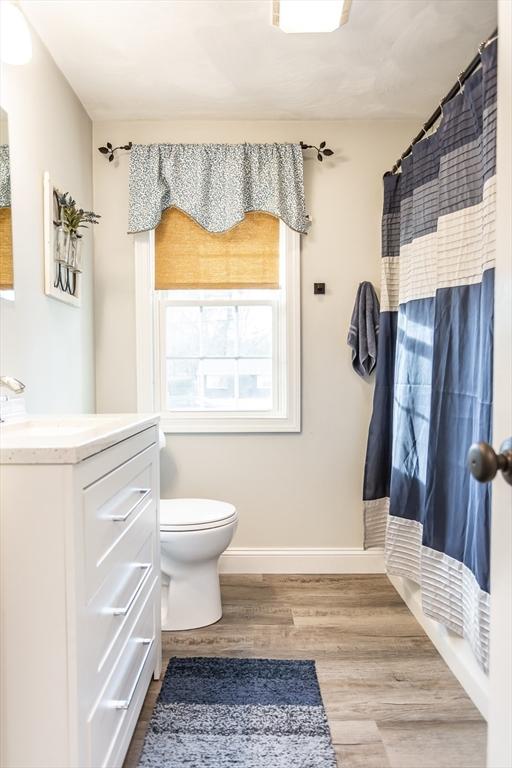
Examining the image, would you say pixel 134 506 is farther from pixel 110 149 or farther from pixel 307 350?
pixel 110 149

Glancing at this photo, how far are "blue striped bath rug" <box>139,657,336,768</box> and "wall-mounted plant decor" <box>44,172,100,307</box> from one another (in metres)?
1.59

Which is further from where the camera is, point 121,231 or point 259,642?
point 121,231

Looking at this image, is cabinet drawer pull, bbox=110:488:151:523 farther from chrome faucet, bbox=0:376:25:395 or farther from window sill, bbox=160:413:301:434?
window sill, bbox=160:413:301:434

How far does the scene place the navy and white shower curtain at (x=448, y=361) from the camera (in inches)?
55.6

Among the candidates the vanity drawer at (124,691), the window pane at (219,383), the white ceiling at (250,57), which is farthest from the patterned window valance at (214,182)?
the vanity drawer at (124,691)

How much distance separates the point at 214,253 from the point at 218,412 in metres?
0.86

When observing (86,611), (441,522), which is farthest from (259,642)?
(86,611)

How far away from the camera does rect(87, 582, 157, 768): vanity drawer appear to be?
1041mm

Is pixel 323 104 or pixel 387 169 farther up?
pixel 323 104

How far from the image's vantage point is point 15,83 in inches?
70.1

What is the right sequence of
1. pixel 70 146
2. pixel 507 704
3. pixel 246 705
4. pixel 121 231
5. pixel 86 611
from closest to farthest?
pixel 507 704 → pixel 86 611 → pixel 246 705 → pixel 70 146 → pixel 121 231

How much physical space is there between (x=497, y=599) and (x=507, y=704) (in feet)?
0.43

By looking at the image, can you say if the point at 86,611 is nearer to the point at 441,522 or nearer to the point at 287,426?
the point at 441,522

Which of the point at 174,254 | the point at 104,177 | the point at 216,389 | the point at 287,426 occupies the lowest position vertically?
the point at 287,426
